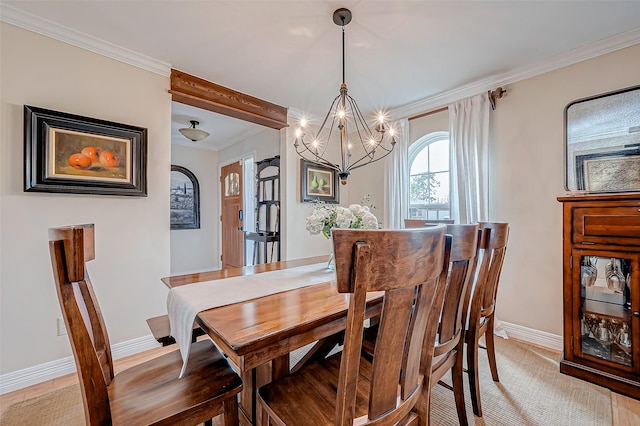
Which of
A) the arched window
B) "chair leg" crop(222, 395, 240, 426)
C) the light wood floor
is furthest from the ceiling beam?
"chair leg" crop(222, 395, 240, 426)

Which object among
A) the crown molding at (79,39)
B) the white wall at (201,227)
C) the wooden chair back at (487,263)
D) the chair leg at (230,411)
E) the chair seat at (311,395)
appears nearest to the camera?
the chair seat at (311,395)

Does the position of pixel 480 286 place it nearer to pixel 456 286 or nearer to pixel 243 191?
pixel 456 286

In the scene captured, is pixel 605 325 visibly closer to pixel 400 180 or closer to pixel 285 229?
pixel 400 180

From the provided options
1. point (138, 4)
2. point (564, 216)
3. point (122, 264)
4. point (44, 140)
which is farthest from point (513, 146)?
point (44, 140)

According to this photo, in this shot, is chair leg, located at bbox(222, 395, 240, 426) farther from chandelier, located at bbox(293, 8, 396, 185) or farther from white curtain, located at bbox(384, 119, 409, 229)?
white curtain, located at bbox(384, 119, 409, 229)

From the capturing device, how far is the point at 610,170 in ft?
6.75

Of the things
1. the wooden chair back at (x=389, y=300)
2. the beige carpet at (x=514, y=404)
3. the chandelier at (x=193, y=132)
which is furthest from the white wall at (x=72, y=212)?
the wooden chair back at (x=389, y=300)

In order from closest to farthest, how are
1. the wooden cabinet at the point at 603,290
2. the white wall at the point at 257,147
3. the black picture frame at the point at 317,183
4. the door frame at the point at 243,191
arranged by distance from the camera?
the wooden cabinet at the point at 603,290 → the black picture frame at the point at 317,183 → the white wall at the point at 257,147 → the door frame at the point at 243,191

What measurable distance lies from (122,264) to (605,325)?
143 inches

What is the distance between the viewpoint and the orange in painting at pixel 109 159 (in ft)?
6.95

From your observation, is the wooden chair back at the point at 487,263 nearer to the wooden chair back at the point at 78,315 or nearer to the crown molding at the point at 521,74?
the wooden chair back at the point at 78,315

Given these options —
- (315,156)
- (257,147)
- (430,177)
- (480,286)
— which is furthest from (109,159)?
(430,177)

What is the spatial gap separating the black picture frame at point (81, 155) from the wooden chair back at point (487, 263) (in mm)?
2598

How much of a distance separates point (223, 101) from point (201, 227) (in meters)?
3.13
